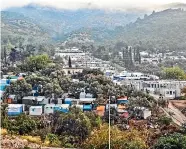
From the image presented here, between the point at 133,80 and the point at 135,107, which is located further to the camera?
the point at 133,80

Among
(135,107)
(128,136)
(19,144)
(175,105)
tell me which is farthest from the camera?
(175,105)

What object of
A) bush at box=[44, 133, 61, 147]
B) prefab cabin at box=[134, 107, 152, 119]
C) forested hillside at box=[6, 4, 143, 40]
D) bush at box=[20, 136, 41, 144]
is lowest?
bush at box=[44, 133, 61, 147]

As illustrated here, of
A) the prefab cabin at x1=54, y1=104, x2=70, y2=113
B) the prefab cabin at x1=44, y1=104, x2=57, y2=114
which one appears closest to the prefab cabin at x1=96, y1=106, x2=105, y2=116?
the prefab cabin at x1=54, y1=104, x2=70, y2=113

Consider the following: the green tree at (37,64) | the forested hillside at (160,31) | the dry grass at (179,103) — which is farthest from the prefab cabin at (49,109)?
the forested hillside at (160,31)

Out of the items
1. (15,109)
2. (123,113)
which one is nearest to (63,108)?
(15,109)

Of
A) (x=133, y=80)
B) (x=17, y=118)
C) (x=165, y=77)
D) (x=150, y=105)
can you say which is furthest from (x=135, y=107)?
(x=165, y=77)

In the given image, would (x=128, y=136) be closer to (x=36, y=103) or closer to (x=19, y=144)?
(x=19, y=144)

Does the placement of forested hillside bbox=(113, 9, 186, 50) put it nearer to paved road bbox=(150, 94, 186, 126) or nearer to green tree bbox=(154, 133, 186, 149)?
paved road bbox=(150, 94, 186, 126)

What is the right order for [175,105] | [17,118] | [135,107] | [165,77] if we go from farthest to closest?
1. [165,77]
2. [175,105]
3. [135,107]
4. [17,118]

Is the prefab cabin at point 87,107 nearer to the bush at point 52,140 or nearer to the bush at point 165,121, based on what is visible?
the bush at point 165,121
